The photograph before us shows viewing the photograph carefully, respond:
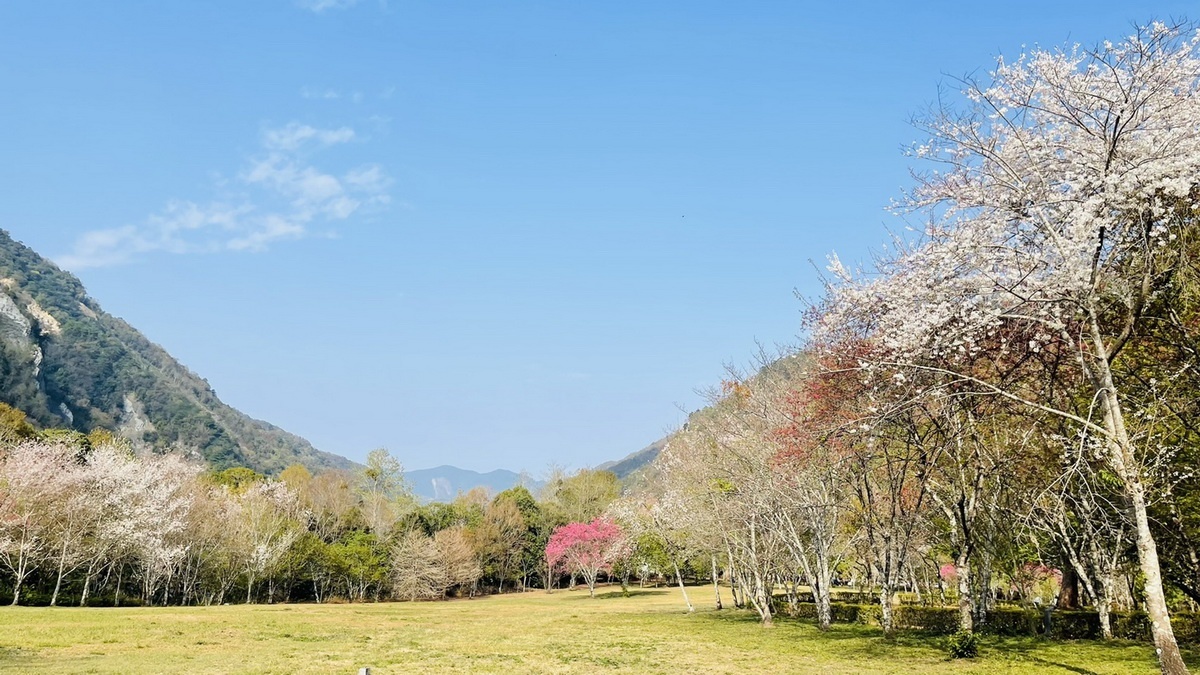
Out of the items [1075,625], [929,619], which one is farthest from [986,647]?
[929,619]

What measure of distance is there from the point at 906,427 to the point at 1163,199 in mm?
7839

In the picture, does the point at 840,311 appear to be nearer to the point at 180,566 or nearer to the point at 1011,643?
the point at 1011,643

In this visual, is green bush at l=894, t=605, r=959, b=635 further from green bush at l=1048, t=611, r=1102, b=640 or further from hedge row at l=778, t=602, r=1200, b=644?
green bush at l=1048, t=611, r=1102, b=640

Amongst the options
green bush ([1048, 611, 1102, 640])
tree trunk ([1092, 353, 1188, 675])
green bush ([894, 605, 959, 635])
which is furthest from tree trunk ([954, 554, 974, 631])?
tree trunk ([1092, 353, 1188, 675])

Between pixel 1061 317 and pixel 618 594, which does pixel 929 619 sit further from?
pixel 618 594

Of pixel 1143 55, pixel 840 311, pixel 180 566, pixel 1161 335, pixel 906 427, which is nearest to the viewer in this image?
pixel 1143 55

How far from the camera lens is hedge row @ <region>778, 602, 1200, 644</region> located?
18.5 m

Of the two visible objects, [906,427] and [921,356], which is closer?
[921,356]

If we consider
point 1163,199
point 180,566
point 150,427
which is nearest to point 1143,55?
point 1163,199

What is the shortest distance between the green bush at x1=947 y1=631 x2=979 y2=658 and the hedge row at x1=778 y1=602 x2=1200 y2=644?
444 cm

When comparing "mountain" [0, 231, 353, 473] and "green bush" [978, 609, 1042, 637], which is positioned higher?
"mountain" [0, 231, 353, 473]

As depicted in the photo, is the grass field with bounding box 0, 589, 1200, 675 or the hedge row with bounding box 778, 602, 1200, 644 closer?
the grass field with bounding box 0, 589, 1200, 675

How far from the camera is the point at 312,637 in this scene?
2380 cm

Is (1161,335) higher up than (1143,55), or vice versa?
(1143,55)
